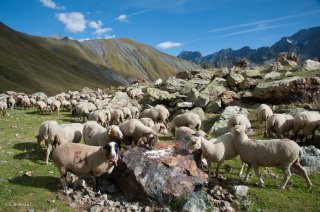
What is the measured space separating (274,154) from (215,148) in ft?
8.26

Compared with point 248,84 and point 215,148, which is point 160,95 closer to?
point 248,84

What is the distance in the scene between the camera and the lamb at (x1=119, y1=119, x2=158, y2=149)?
18125 mm

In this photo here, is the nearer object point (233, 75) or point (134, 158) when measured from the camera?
point (134, 158)

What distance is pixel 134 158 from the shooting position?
14359 millimetres

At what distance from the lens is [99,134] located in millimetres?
17875

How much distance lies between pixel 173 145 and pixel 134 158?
6.93 feet

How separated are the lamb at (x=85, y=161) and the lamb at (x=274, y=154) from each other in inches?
221

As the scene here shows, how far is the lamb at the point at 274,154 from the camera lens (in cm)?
1369

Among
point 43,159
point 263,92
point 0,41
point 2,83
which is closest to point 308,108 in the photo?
point 263,92

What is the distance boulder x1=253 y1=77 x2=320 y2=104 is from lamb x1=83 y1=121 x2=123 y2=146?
702 inches

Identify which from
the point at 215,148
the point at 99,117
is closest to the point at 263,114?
the point at 215,148

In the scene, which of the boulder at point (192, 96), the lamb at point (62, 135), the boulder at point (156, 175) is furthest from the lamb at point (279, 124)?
the boulder at point (192, 96)

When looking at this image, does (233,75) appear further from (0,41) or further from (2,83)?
(0,41)

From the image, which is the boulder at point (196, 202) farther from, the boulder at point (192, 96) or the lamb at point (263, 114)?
the boulder at point (192, 96)
